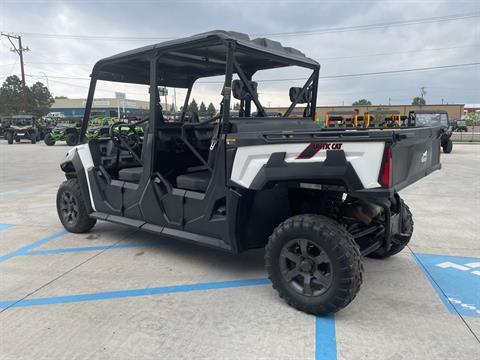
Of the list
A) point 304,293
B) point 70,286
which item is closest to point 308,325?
point 304,293

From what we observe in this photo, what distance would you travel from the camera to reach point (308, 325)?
9.70 ft

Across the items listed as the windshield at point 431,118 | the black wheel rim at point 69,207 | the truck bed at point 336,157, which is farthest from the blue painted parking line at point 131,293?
the windshield at point 431,118

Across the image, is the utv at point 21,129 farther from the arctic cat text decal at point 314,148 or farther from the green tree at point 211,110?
the arctic cat text decal at point 314,148

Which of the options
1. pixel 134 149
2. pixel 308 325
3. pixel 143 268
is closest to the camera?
pixel 308 325

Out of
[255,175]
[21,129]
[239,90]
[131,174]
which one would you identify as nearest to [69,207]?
[131,174]

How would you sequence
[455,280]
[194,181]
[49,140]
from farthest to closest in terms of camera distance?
1. [49,140]
2. [194,181]
3. [455,280]

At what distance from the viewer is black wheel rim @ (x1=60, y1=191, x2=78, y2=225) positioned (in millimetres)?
5246

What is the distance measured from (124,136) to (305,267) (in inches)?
114

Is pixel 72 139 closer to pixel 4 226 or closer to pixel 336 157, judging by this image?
pixel 4 226

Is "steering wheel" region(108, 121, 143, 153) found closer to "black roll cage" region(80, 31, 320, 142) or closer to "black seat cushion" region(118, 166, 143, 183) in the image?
"black seat cushion" region(118, 166, 143, 183)

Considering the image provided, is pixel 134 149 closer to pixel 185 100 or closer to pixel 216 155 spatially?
pixel 185 100

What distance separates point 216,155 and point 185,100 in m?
2.00

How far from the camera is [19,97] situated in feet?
251

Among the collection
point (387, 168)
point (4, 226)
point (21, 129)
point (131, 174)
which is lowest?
point (4, 226)
